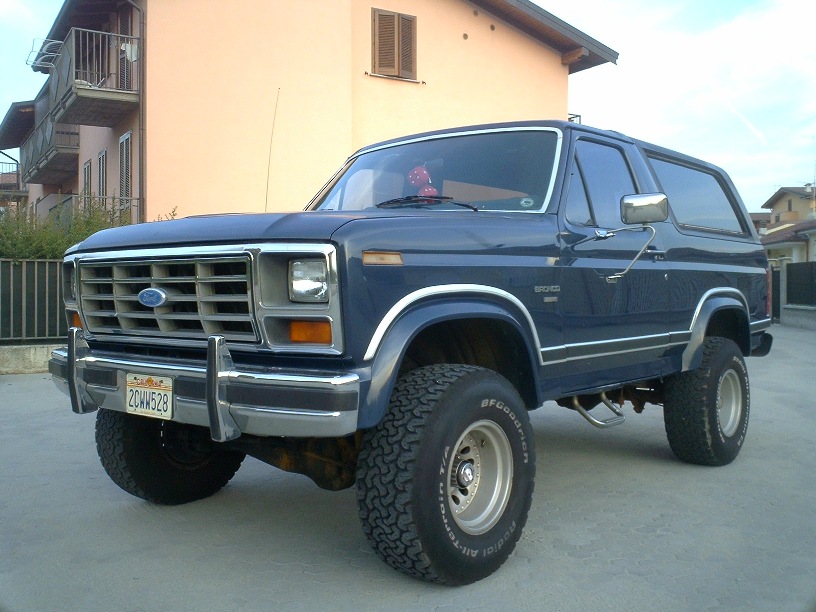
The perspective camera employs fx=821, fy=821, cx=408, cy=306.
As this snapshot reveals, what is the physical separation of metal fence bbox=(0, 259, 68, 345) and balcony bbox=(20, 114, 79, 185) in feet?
33.1

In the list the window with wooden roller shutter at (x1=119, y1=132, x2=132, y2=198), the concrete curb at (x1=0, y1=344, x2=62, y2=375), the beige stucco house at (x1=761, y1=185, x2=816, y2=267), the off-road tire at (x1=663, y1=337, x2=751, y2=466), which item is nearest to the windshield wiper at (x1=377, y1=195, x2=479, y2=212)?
the off-road tire at (x1=663, y1=337, x2=751, y2=466)

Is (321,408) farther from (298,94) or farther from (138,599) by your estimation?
(298,94)

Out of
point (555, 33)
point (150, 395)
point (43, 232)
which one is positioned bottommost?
point (150, 395)

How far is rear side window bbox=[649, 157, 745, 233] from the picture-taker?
5.41m

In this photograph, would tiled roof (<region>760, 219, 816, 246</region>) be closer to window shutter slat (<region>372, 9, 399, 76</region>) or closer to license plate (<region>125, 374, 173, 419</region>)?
window shutter slat (<region>372, 9, 399, 76</region>)

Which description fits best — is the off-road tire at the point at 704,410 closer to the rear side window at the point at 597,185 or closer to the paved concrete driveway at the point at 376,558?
the paved concrete driveway at the point at 376,558

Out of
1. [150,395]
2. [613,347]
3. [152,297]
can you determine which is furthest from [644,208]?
[150,395]

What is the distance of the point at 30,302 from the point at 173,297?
8427mm

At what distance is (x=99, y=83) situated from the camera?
17.2 metres

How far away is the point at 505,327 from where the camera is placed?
371 cm

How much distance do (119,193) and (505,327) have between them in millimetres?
14426

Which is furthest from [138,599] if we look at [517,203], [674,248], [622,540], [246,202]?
[246,202]

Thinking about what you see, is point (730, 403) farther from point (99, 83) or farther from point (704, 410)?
point (99, 83)

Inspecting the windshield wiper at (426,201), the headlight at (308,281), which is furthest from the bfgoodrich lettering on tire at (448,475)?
the windshield wiper at (426,201)
